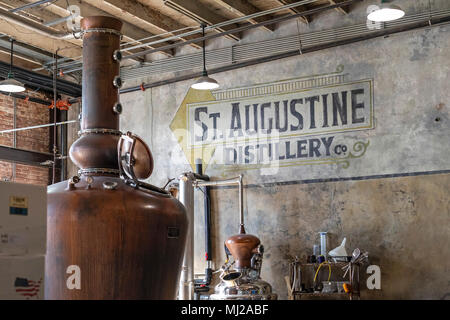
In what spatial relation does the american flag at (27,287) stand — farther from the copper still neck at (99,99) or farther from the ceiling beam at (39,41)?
the ceiling beam at (39,41)

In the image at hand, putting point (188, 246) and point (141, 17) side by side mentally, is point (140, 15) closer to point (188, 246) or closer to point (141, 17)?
point (141, 17)

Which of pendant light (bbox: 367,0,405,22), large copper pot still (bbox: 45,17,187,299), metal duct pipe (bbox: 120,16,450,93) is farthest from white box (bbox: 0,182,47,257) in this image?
metal duct pipe (bbox: 120,16,450,93)

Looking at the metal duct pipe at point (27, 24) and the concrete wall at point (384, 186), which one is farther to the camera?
the metal duct pipe at point (27, 24)

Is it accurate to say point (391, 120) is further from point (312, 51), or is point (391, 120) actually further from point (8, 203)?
point (8, 203)

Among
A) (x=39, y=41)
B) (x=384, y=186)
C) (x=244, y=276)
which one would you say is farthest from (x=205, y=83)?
(x=39, y=41)

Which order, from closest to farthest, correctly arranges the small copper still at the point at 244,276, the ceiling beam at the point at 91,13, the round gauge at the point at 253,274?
the small copper still at the point at 244,276
the round gauge at the point at 253,274
the ceiling beam at the point at 91,13

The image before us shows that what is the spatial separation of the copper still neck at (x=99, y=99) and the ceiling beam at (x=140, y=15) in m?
3.46

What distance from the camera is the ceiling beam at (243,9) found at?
7953 millimetres

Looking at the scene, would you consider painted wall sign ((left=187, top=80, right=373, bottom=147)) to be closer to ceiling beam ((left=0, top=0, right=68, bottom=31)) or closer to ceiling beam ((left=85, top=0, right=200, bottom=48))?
ceiling beam ((left=85, top=0, right=200, bottom=48))

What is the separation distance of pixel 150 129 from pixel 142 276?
19.8ft

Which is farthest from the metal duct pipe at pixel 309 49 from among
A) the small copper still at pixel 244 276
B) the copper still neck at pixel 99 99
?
the copper still neck at pixel 99 99

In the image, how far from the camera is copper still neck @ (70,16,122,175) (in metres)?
4.29

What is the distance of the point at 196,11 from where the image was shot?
26.5 ft
